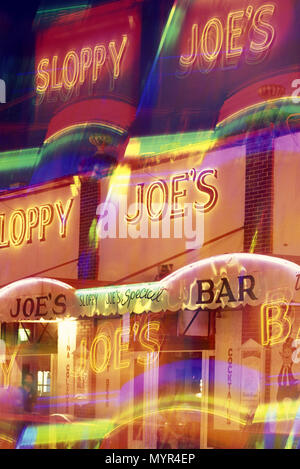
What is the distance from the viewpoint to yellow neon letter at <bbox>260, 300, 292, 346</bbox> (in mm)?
13992

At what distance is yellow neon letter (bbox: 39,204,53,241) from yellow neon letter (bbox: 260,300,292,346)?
24.3 feet

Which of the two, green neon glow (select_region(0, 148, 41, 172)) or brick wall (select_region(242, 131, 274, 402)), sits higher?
green neon glow (select_region(0, 148, 41, 172))

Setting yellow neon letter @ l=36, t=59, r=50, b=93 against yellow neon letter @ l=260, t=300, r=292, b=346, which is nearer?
yellow neon letter @ l=260, t=300, r=292, b=346

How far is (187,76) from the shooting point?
18047mm

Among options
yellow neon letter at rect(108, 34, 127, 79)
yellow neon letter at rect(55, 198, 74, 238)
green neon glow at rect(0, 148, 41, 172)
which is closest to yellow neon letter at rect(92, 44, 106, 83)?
yellow neon letter at rect(108, 34, 127, 79)

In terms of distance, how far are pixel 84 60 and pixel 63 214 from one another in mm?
3829

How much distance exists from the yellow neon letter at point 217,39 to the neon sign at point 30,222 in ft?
15.1

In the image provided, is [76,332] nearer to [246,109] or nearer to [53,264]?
[53,264]

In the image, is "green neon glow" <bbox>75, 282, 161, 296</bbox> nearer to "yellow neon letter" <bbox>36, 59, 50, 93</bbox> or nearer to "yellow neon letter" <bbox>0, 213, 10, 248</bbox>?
"yellow neon letter" <bbox>0, 213, 10, 248</bbox>

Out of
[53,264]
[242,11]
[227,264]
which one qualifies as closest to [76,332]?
[53,264]

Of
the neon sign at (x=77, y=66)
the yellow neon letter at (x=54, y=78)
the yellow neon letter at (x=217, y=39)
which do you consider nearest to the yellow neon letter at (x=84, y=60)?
the neon sign at (x=77, y=66)

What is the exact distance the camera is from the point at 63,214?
1989 cm

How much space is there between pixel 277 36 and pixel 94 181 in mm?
5318

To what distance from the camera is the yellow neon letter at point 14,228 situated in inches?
843
